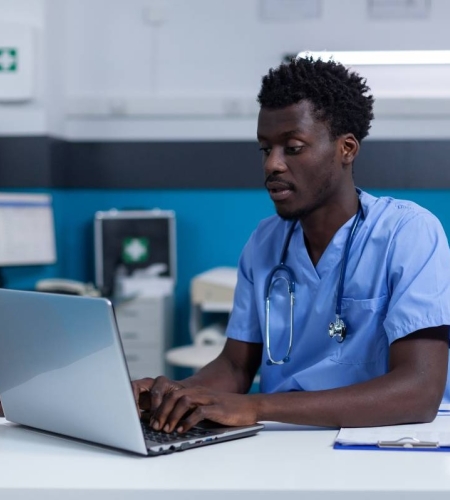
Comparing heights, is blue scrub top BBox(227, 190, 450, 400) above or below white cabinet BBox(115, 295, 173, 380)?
above

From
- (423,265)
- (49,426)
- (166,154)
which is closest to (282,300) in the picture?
(423,265)

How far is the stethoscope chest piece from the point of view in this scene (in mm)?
1650

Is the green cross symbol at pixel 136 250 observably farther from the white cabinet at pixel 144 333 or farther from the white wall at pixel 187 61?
the white wall at pixel 187 61

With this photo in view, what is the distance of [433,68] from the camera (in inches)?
162

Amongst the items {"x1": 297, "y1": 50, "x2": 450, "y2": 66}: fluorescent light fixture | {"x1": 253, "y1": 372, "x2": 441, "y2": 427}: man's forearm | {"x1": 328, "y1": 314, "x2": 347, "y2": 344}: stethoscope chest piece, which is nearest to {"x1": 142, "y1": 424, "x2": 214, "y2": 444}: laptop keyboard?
{"x1": 253, "y1": 372, "x2": 441, "y2": 427}: man's forearm

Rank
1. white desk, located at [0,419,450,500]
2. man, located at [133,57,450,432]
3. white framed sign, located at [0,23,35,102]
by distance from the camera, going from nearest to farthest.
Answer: white desk, located at [0,419,450,500]
man, located at [133,57,450,432]
white framed sign, located at [0,23,35,102]

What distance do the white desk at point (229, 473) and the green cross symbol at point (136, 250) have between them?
2.95 meters

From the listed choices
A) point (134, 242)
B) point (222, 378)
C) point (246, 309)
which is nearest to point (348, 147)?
point (246, 309)

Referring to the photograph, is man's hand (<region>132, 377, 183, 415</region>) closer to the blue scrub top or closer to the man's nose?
the blue scrub top

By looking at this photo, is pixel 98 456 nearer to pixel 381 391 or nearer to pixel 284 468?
pixel 284 468

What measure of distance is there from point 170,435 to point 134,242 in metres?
2.99

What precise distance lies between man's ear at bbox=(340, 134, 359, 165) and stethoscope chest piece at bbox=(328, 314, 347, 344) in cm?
31

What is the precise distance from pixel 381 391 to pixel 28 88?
120 inches

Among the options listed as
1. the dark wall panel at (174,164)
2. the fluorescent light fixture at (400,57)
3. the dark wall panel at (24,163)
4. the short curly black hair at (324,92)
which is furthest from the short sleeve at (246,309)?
the dark wall panel at (24,163)
